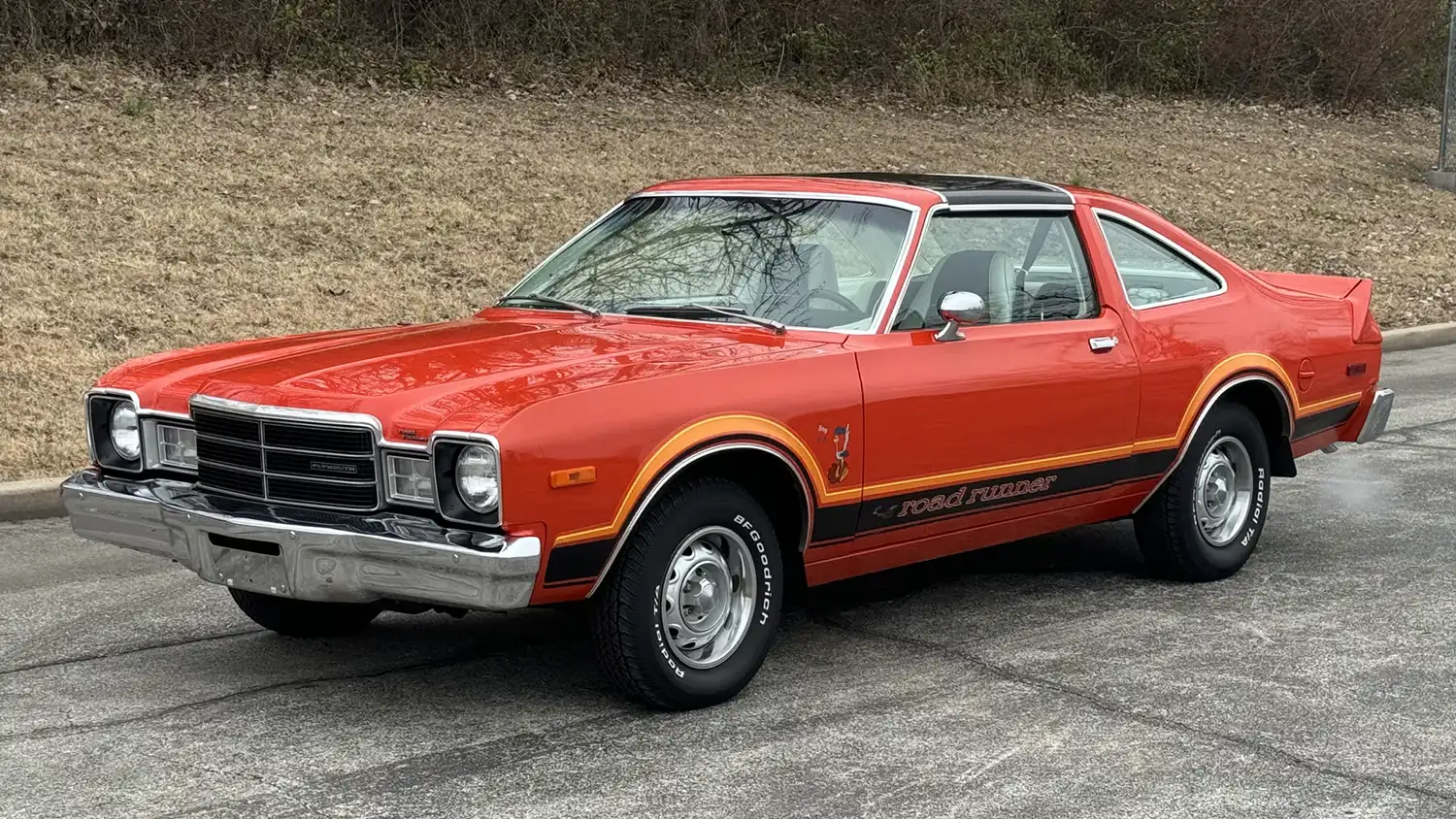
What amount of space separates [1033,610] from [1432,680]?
1501 mm

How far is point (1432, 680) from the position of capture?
5.67 meters

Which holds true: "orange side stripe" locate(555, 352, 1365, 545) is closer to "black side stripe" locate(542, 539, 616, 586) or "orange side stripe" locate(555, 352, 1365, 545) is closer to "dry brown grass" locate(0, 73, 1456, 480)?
"black side stripe" locate(542, 539, 616, 586)

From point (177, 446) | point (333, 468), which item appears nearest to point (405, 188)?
point (177, 446)

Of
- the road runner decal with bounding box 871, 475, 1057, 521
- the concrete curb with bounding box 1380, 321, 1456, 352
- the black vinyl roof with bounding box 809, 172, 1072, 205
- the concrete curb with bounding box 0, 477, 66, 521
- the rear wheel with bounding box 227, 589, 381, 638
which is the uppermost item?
the black vinyl roof with bounding box 809, 172, 1072, 205

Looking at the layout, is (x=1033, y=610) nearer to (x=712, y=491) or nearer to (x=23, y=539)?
(x=712, y=491)

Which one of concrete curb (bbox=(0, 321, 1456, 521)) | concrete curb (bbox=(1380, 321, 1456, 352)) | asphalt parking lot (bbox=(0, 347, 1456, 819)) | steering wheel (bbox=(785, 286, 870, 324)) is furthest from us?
concrete curb (bbox=(1380, 321, 1456, 352))

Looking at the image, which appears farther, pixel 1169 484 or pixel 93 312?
pixel 93 312

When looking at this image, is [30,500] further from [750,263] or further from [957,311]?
[957,311]

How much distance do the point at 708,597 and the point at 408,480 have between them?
100 centimetres

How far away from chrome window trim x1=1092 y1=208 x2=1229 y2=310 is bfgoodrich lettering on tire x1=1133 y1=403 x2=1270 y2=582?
18.4 inches

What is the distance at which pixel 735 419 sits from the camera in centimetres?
528

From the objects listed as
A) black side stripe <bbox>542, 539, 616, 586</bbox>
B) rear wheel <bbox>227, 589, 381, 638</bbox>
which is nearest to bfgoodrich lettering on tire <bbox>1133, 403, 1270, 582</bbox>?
black side stripe <bbox>542, 539, 616, 586</bbox>

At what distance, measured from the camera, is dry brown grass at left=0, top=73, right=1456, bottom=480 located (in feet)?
40.1

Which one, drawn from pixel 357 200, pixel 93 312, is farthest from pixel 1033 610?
pixel 357 200
